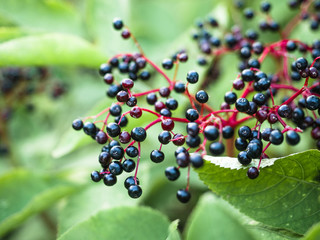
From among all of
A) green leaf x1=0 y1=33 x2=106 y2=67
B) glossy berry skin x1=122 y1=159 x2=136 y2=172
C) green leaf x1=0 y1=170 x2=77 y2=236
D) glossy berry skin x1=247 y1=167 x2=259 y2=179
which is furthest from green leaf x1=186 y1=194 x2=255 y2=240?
green leaf x1=0 y1=33 x2=106 y2=67

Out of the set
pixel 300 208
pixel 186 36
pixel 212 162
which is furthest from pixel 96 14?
pixel 300 208

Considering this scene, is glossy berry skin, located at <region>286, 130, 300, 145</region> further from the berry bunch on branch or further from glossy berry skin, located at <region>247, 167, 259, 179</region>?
→ glossy berry skin, located at <region>247, 167, 259, 179</region>

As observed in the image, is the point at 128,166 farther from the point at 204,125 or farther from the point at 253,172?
the point at 253,172

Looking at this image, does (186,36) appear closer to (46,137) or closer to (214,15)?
(214,15)

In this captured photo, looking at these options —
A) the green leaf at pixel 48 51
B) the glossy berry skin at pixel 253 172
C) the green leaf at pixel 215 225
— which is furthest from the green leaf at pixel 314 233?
the green leaf at pixel 48 51

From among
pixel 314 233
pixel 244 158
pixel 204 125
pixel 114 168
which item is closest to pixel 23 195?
pixel 114 168

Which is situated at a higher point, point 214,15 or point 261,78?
point 214,15
